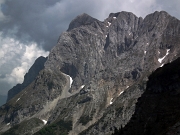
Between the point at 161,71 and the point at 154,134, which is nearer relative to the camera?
the point at 154,134

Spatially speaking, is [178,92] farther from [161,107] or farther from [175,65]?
[175,65]

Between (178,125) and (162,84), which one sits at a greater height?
(162,84)

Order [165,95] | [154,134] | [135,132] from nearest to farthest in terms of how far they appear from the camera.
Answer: [154,134] → [135,132] → [165,95]

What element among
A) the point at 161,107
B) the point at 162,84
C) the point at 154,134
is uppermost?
the point at 162,84

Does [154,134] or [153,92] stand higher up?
[153,92]

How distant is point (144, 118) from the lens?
130 metres

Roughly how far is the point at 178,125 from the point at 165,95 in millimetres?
61888

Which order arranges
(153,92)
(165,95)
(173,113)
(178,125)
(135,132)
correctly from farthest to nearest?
(153,92) < (165,95) < (135,132) < (173,113) < (178,125)

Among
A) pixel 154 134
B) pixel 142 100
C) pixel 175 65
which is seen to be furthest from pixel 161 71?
pixel 154 134

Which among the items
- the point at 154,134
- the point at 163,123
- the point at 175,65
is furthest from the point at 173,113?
the point at 175,65

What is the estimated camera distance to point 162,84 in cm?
13988

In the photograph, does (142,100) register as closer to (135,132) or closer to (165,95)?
(165,95)

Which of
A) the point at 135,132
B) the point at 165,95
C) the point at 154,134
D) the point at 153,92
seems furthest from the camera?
the point at 153,92

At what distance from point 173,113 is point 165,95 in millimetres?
19387
